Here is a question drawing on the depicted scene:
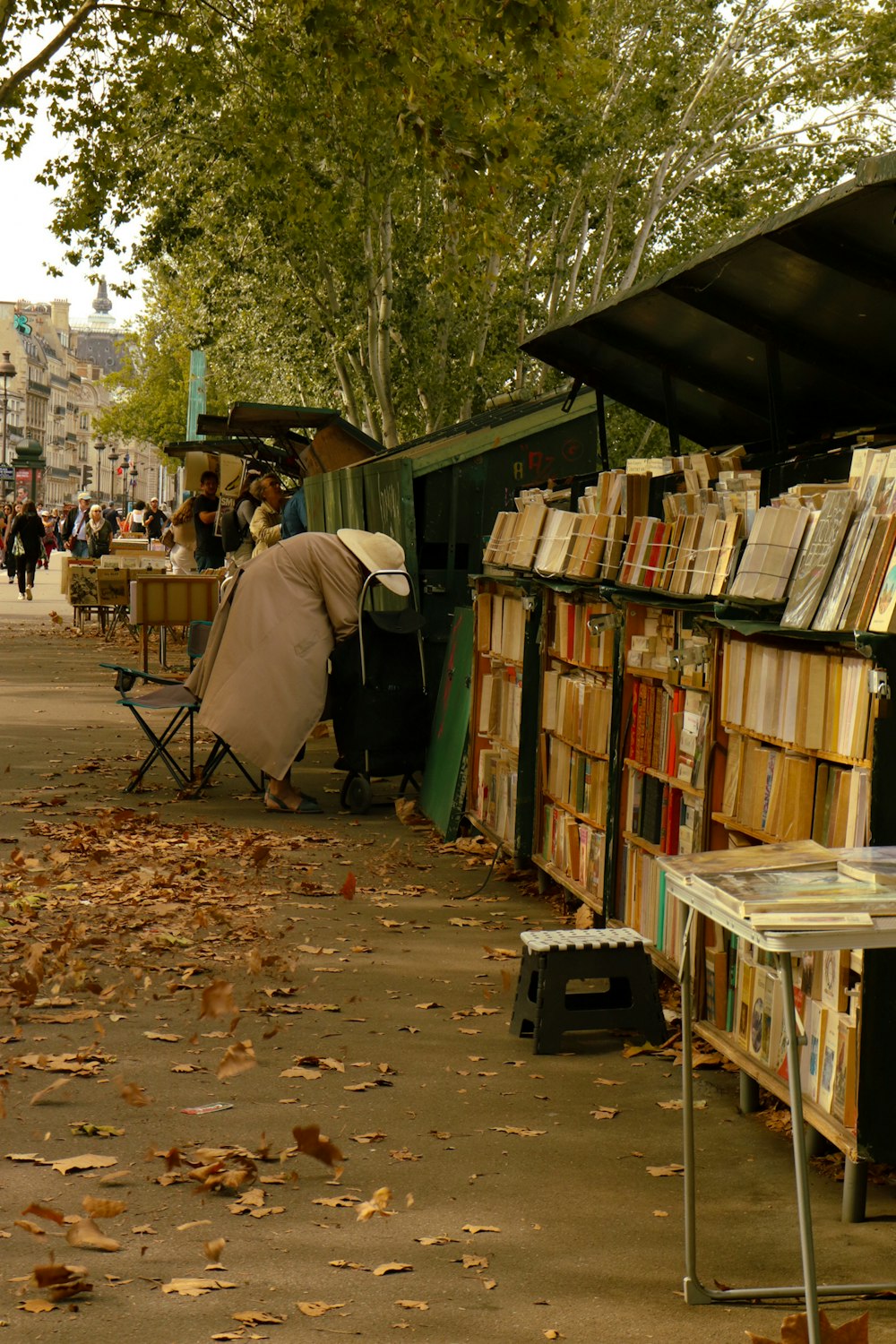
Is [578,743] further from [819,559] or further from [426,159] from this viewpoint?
[426,159]

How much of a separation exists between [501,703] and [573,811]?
174cm

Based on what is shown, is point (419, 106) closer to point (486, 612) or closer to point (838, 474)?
point (486, 612)

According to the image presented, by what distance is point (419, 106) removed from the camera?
52.4ft

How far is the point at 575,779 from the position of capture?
8.23 meters

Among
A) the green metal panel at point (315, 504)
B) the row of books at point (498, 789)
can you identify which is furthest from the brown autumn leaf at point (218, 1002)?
the green metal panel at point (315, 504)

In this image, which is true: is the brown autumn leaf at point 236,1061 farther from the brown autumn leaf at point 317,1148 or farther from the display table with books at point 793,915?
the display table with books at point 793,915

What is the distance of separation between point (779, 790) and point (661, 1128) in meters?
1.11

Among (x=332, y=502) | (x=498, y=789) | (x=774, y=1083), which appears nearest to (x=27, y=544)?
(x=332, y=502)

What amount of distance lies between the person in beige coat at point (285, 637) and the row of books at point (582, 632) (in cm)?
265

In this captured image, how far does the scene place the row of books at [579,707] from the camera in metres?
7.70

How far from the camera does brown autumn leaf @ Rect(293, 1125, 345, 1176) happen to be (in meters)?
4.97

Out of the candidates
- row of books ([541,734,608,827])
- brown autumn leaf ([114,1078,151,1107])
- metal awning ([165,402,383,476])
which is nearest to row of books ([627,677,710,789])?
row of books ([541,734,608,827])

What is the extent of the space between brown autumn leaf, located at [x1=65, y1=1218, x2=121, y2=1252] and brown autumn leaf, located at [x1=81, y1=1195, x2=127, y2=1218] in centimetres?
12

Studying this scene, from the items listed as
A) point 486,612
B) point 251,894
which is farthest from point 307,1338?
point 486,612
